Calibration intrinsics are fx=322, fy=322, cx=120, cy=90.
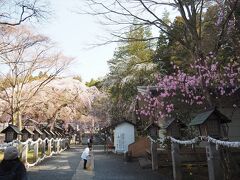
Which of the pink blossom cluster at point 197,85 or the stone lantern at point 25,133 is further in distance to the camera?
the stone lantern at point 25,133

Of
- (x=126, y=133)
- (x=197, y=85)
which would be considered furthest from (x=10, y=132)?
(x=126, y=133)

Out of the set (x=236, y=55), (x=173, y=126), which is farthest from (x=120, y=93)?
(x=173, y=126)

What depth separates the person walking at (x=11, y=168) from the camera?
4.83 meters

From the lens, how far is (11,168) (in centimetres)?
492

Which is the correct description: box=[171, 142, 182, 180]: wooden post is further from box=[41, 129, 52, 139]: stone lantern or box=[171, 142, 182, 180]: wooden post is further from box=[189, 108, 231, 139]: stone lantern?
box=[41, 129, 52, 139]: stone lantern

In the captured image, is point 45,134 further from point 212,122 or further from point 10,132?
point 212,122

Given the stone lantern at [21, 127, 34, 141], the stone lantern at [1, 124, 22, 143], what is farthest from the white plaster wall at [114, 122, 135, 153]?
the stone lantern at [1, 124, 22, 143]

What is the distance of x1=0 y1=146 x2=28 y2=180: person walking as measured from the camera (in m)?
4.83

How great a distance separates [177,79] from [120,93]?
14.9 m

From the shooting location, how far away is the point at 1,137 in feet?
97.9

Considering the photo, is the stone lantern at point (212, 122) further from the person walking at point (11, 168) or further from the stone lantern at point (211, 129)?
the person walking at point (11, 168)

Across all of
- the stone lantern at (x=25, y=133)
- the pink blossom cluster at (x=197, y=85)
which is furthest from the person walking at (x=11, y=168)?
the stone lantern at (x=25, y=133)

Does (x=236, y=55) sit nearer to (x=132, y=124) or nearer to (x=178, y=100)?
(x=178, y=100)

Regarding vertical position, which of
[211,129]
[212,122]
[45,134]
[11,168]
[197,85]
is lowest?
[11,168]
